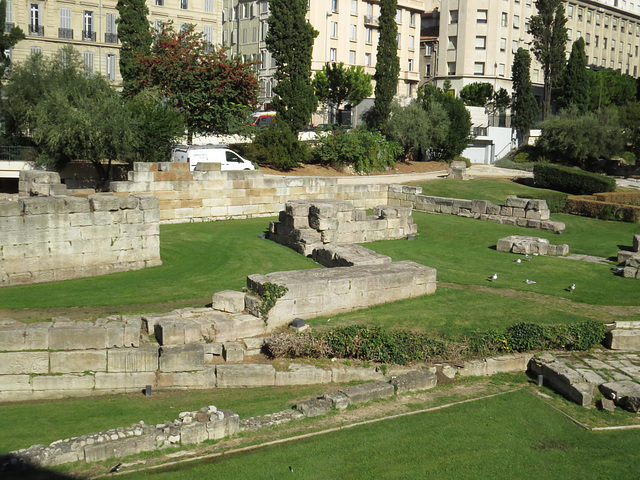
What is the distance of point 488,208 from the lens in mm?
25641

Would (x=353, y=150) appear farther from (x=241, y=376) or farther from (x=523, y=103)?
(x=241, y=376)

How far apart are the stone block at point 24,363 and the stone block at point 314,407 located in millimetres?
4073

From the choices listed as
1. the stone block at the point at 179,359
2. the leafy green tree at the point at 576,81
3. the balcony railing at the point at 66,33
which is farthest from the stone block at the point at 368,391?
the leafy green tree at the point at 576,81

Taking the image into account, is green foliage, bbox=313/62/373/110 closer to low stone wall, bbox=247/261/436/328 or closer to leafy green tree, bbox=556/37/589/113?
leafy green tree, bbox=556/37/589/113

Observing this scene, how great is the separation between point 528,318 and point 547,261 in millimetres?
5913

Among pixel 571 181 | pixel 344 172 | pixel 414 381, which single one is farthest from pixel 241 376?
A: pixel 344 172

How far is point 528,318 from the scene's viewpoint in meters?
13.2

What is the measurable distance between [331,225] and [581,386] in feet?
32.6

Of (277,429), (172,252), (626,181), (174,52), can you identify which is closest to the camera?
(277,429)

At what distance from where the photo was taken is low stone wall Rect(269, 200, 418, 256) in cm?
1895

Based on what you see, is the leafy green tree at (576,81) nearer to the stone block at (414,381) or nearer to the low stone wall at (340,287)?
the low stone wall at (340,287)

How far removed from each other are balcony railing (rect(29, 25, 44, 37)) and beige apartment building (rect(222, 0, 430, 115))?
1854cm

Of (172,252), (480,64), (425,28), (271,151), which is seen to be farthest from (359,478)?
(425,28)

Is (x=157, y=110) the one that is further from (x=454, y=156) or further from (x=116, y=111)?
(x=454, y=156)
